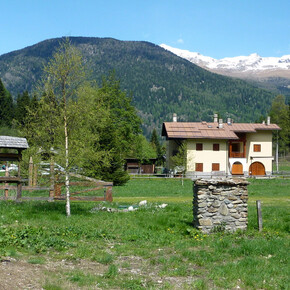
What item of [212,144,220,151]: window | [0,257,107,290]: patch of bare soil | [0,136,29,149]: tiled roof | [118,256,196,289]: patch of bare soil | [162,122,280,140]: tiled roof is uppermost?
[162,122,280,140]: tiled roof

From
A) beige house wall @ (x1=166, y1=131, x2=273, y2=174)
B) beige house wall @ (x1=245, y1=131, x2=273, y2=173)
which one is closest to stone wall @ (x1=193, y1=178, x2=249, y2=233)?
beige house wall @ (x1=166, y1=131, x2=273, y2=174)

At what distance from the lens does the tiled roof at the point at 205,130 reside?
6259 centimetres

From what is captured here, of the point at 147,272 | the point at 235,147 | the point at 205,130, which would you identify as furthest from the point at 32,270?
the point at 235,147

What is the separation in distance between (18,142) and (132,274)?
45.2ft

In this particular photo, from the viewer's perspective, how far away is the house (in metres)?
62.9

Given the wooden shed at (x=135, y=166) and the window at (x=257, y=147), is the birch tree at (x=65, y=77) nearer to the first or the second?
the window at (x=257, y=147)

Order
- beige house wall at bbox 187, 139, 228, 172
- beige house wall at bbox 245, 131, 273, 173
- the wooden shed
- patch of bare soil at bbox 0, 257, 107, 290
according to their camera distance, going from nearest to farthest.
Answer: patch of bare soil at bbox 0, 257, 107, 290 → beige house wall at bbox 187, 139, 228, 172 → beige house wall at bbox 245, 131, 273, 173 → the wooden shed

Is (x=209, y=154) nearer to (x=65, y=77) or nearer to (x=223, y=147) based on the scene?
(x=223, y=147)

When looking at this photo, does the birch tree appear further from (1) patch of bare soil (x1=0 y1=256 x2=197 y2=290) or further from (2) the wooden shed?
(2) the wooden shed

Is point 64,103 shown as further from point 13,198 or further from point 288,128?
point 288,128

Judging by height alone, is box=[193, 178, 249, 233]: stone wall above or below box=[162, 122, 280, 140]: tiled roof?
below

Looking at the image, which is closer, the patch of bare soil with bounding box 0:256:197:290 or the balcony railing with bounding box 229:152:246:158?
the patch of bare soil with bounding box 0:256:197:290

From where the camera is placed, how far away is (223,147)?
63844 mm

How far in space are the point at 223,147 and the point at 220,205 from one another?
1986 inches
